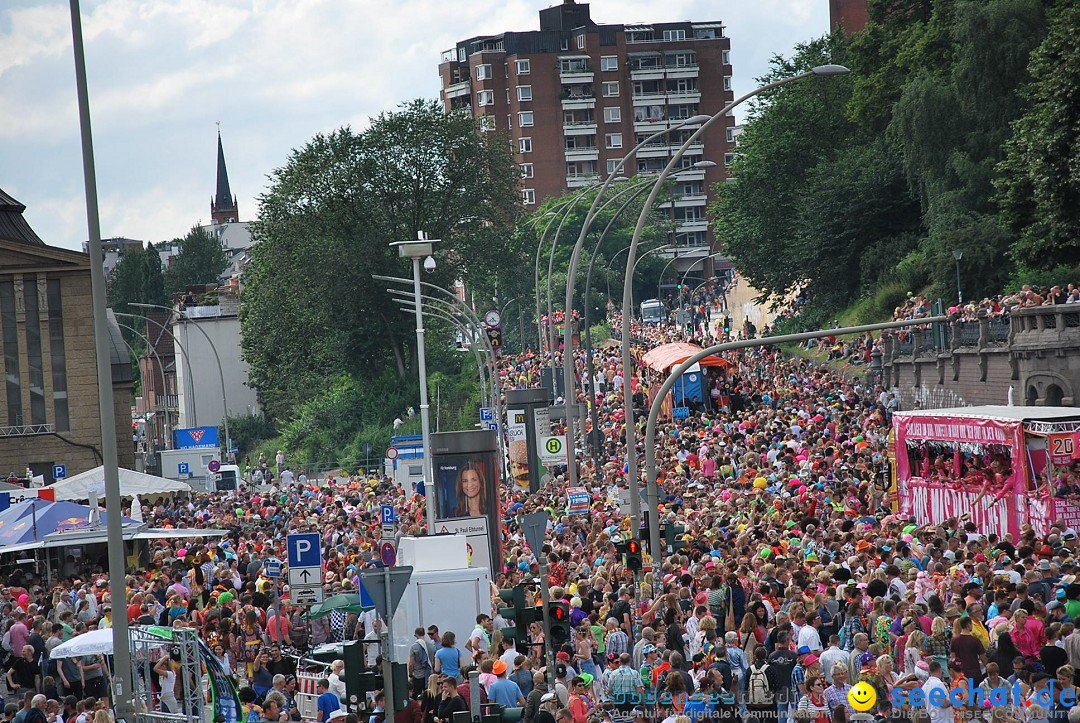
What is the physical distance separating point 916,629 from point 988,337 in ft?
80.9

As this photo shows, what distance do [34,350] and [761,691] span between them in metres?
51.3

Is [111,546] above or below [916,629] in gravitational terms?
above

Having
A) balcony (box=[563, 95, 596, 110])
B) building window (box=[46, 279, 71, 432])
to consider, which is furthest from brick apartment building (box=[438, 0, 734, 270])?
building window (box=[46, 279, 71, 432])

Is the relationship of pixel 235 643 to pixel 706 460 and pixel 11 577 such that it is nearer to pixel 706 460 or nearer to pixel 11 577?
pixel 11 577

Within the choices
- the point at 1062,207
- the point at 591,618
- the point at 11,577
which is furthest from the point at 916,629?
the point at 1062,207

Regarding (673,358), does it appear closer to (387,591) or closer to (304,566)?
(304,566)

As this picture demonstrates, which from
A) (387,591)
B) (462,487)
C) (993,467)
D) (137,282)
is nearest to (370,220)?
(462,487)

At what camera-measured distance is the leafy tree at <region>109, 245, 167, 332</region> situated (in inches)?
5925

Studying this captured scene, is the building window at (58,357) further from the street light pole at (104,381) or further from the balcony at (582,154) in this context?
the balcony at (582,154)

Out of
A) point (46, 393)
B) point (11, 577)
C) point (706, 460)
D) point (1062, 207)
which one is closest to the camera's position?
point (11, 577)

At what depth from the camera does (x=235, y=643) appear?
20.6 meters

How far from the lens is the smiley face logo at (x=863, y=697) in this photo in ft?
43.3

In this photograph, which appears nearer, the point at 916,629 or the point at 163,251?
the point at 916,629

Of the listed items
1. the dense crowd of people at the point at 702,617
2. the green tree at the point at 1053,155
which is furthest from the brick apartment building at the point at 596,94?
the dense crowd of people at the point at 702,617
